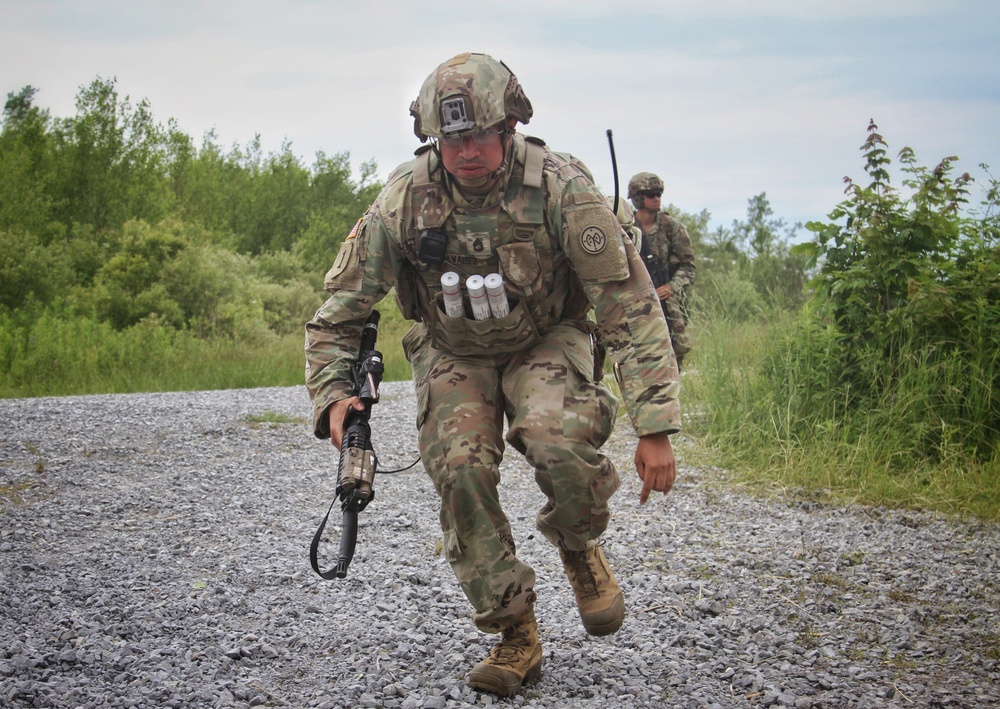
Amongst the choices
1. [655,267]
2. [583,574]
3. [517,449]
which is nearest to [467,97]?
[517,449]

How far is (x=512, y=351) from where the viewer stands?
3.62 metres

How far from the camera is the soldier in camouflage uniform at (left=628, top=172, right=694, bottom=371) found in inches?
360

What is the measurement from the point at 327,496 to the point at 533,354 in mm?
3640

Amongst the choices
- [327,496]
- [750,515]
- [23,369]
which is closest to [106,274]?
[23,369]

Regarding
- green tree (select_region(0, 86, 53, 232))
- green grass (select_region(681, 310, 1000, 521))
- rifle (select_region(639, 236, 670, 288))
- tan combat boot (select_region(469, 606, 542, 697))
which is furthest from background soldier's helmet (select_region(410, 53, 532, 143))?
green tree (select_region(0, 86, 53, 232))

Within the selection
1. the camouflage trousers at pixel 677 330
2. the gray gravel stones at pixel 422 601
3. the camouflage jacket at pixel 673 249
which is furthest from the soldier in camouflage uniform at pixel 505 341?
the camouflage jacket at pixel 673 249

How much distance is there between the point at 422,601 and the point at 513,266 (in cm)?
184

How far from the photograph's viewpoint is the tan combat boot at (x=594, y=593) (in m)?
3.57

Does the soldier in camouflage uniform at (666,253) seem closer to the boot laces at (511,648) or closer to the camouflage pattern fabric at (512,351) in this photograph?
the camouflage pattern fabric at (512,351)

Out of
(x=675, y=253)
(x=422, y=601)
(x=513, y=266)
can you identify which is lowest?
(x=422, y=601)

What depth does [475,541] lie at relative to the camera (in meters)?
3.42

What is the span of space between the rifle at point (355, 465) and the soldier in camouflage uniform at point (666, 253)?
593cm

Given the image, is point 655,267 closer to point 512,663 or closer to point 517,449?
point 517,449

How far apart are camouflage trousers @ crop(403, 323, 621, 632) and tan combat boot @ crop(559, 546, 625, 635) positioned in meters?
0.09
